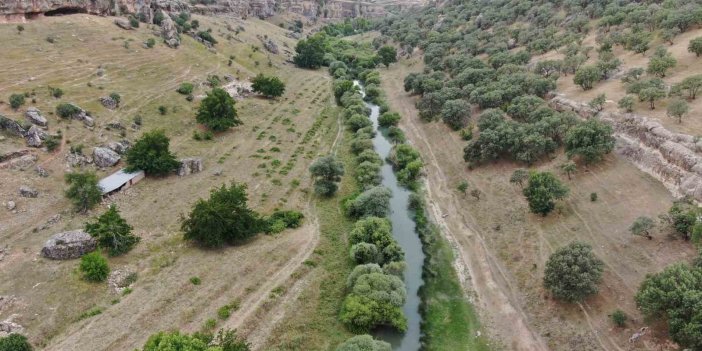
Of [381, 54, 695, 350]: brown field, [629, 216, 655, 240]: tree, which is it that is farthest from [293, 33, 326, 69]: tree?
[629, 216, 655, 240]: tree

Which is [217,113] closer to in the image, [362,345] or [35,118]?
[35,118]

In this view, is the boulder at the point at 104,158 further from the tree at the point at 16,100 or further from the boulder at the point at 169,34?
the boulder at the point at 169,34

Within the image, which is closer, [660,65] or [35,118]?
[35,118]

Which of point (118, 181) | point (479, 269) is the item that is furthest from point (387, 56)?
point (479, 269)

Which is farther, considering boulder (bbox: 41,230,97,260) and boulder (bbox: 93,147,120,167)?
boulder (bbox: 93,147,120,167)

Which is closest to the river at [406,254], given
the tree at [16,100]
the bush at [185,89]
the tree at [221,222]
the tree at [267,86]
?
the tree at [221,222]

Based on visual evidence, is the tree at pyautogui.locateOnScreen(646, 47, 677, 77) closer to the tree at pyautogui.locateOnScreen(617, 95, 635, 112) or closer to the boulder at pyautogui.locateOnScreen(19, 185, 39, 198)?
the tree at pyautogui.locateOnScreen(617, 95, 635, 112)
